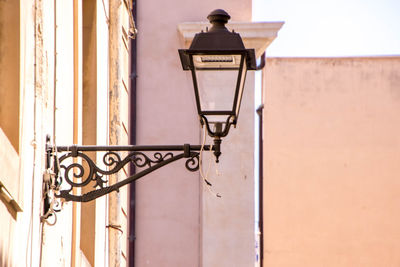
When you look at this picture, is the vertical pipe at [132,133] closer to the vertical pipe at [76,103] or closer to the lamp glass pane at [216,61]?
the vertical pipe at [76,103]

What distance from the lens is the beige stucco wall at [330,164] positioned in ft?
85.3

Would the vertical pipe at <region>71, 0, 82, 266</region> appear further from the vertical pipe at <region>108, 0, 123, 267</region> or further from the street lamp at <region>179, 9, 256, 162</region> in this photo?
the vertical pipe at <region>108, 0, 123, 267</region>

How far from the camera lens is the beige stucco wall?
85.3ft

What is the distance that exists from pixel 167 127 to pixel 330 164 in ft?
44.8

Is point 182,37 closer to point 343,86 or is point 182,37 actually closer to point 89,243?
point 89,243

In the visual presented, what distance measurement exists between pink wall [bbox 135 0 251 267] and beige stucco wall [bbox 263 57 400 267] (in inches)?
485

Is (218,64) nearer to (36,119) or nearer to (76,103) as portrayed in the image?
(36,119)

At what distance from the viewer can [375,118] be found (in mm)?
27000

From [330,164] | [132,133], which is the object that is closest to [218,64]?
[132,133]

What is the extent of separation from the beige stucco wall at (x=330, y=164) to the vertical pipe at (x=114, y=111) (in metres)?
17.6

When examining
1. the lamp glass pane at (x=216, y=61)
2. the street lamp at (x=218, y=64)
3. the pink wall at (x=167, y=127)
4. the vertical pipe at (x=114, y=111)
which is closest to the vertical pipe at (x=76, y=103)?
the street lamp at (x=218, y=64)

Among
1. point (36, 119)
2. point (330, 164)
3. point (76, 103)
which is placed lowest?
point (330, 164)

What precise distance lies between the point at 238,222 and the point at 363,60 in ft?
47.2

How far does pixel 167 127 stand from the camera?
13.4 meters
